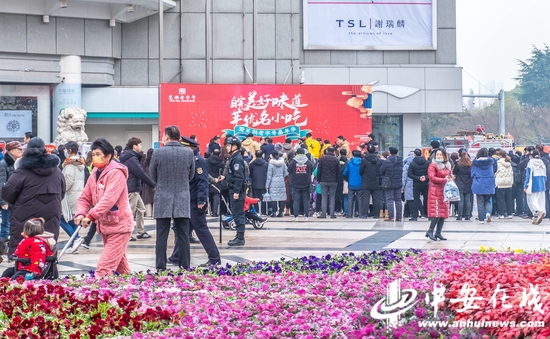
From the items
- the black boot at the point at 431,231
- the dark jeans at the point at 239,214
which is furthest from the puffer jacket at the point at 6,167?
the black boot at the point at 431,231

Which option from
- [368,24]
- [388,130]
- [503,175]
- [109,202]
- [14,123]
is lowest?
[109,202]

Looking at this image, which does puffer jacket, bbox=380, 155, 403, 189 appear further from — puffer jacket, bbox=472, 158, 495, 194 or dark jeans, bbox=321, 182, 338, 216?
puffer jacket, bbox=472, 158, 495, 194

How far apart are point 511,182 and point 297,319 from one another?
15731 millimetres

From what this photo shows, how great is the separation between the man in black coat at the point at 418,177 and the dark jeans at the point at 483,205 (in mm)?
1290

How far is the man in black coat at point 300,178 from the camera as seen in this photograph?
20.7 meters

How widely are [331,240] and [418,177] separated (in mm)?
5227

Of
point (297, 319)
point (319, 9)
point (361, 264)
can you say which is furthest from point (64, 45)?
point (297, 319)

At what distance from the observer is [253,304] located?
24.4ft

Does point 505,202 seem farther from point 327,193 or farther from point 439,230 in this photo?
point 439,230

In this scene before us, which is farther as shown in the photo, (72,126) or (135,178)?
(72,126)

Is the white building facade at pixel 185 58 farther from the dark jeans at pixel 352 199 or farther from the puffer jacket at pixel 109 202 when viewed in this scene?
the puffer jacket at pixel 109 202

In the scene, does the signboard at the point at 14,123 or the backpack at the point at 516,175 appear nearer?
the backpack at the point at 516,175

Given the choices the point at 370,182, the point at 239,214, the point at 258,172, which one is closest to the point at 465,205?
the point at 370,182

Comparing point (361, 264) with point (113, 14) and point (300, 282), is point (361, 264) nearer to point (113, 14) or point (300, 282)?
point (300, 282)
